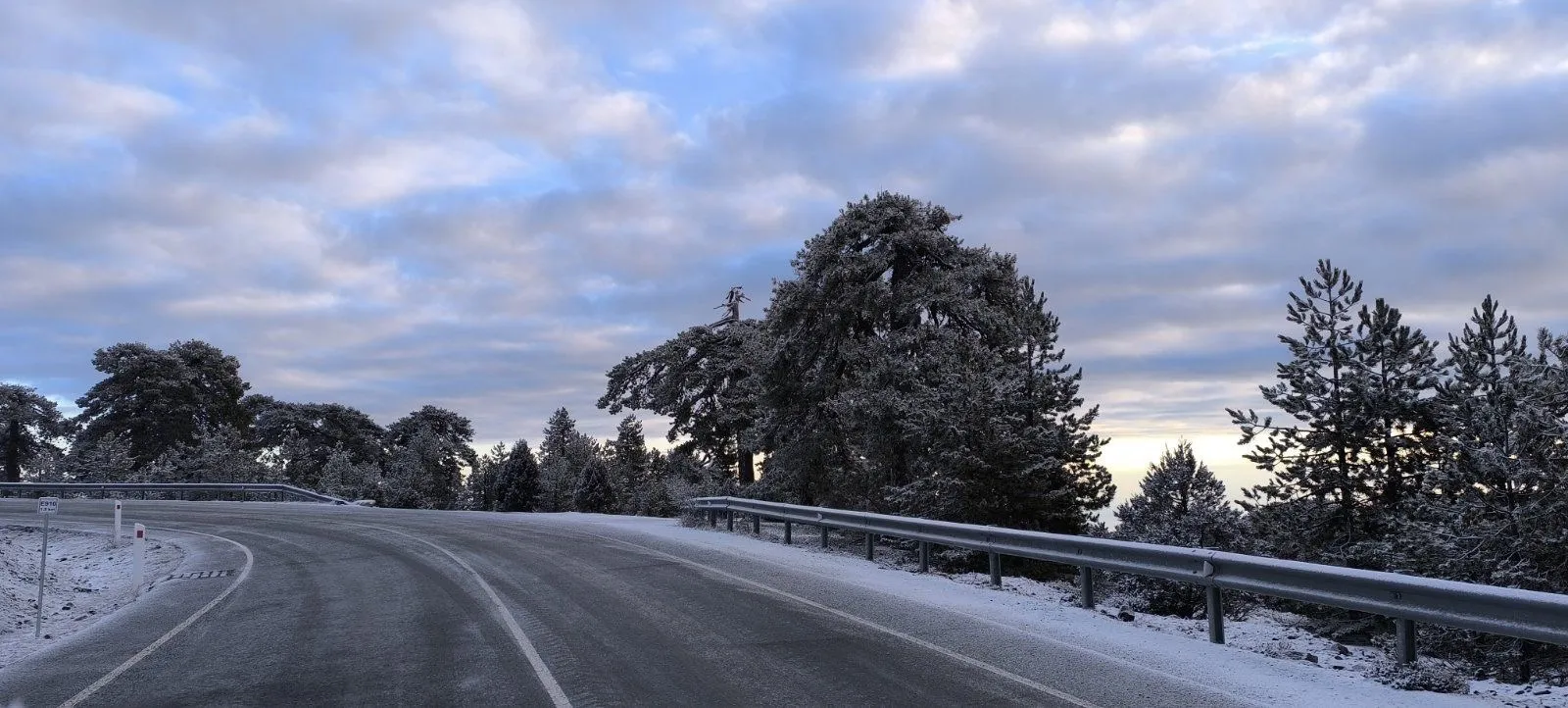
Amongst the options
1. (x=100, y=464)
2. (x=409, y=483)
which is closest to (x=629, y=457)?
(x=409, y=483)

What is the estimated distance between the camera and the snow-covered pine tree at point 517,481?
44.2 metres

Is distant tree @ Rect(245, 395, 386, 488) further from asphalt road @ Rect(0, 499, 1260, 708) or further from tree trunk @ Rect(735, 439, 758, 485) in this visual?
asphalt road @ Rect(0, 499, 1260, 708)

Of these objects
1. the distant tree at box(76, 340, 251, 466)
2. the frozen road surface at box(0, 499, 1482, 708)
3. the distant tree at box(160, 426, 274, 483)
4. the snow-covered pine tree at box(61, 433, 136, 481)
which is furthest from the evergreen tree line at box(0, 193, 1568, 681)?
the distant tree at box(76, 340, 251, 466)

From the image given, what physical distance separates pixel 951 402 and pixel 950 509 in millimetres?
2336

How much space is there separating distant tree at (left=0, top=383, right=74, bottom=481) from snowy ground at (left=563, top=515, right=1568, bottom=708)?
6445 centimetres

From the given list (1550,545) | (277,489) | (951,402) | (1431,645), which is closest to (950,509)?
(951,402)

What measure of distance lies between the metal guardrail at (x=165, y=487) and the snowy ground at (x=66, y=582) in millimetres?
14613

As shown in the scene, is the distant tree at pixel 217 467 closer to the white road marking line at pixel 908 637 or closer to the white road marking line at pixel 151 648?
the white road marking line at pixel 151 648

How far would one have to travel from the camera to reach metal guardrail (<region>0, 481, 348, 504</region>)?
133 ft

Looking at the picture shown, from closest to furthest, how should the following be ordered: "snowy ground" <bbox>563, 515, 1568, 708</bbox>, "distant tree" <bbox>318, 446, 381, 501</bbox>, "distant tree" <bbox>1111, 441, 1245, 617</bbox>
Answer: "snowy ground" <bbox>563, 515, 1568, 708</bbox>, "distant tree" <bbox>1111, 441, 1245, 617</bbox>, "distant tree" <bbox>318, 446, 381, 501</bbox>

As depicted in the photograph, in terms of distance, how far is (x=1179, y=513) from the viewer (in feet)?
70.0

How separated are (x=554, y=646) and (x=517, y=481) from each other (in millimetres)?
36987

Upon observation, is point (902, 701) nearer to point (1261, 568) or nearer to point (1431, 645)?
point (1261, 568)

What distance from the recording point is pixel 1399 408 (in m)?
18.4
